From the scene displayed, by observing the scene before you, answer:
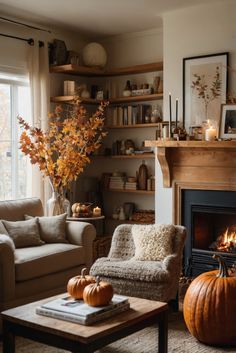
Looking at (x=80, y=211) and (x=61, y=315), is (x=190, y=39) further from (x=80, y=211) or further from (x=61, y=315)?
(x=61, y=315)

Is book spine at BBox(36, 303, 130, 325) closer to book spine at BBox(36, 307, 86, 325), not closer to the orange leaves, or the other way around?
book spine at BBox(36, 307, 86, 325)

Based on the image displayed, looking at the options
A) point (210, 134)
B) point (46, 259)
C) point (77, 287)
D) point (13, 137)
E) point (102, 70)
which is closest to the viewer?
point (77, 287)

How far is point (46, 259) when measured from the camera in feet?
14.5

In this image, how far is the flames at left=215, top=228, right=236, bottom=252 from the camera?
515cm

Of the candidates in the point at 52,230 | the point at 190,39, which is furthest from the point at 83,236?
the point at 190,39

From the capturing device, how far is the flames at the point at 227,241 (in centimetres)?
515

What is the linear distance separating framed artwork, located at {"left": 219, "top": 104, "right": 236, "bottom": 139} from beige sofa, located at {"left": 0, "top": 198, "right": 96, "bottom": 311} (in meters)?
1.56

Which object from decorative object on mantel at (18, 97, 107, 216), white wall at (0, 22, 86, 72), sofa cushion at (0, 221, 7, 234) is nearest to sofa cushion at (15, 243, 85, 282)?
sofa cushion at (0, 221, 7, 234)

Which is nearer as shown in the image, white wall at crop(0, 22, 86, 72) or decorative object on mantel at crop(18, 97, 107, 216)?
decorative object on mantel at crop(18, 97, 107, 216)

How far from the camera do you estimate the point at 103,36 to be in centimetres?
651

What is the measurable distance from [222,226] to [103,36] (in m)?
2.76

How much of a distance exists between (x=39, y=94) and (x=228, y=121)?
82.6 inches

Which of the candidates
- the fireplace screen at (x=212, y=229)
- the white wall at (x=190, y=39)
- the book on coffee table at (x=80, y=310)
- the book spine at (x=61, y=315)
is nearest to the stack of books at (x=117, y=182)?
the white wall at (x=190, y=39)

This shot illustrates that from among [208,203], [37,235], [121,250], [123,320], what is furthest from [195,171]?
[123,320]
